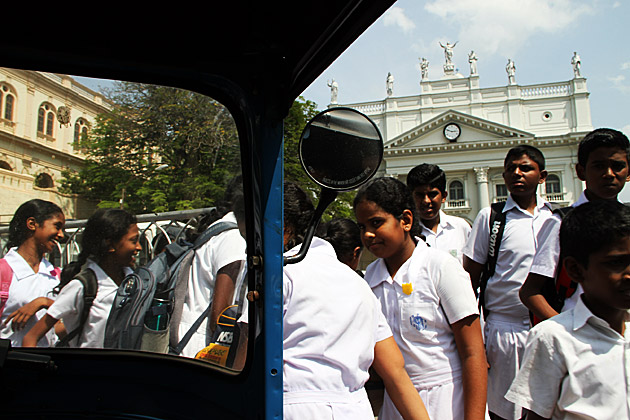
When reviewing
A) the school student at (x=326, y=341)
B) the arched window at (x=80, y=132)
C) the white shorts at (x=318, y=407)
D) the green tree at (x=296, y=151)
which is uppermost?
the green tree at (x=296, y=151)

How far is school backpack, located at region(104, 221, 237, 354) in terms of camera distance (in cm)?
129

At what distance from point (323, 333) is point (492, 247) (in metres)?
1.75

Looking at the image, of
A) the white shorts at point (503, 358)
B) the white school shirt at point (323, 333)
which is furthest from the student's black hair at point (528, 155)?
the white school shirt at point (323, 333)

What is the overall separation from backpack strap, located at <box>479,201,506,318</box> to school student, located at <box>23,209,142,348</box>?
2.15m

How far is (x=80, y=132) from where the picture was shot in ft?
4.30

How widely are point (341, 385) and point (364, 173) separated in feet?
2.06

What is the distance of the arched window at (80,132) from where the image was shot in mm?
1305

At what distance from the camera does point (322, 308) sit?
146cm

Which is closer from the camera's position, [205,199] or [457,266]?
[205,199]

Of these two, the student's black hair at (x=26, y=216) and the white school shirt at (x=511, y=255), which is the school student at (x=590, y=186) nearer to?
the white school shirt at (x=511, y=255)

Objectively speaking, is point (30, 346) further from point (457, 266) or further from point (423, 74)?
point (423, 74)

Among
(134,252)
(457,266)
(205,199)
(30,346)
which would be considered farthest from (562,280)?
(30,346)

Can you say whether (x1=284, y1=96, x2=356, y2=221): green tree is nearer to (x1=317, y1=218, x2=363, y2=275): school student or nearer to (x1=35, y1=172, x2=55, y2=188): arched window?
(x1=317, y1=218, x2=363, y2=275): school student

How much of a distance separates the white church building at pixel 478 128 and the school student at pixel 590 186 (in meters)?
36.7
